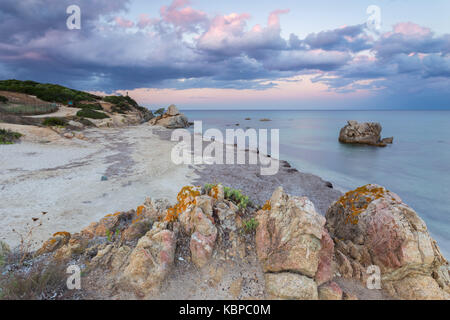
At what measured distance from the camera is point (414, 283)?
4066 millimetres

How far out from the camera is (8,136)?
19.1m

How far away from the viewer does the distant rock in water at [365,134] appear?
1385 inches

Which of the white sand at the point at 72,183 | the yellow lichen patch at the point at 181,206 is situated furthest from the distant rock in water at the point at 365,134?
the yellow lichen patch at the point at 181,206

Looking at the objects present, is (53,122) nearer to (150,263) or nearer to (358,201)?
(150,263)

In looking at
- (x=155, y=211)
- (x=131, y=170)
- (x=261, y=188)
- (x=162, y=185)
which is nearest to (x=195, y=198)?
(x=155, y=211)

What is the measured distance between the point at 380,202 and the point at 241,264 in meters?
3.78

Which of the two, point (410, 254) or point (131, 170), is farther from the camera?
point (131, 170)

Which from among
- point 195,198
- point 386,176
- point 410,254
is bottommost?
point 386,176

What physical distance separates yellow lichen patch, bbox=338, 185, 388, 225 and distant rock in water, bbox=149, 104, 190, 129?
50.9 meters

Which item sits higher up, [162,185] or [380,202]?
[380,202]

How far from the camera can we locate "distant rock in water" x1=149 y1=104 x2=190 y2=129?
53922 millimetres

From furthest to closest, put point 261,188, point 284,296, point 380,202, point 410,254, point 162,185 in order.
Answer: point 261,188, point 162,185, point 380,202, point 410,254, point 284,296

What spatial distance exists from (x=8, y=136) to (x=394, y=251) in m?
28.1

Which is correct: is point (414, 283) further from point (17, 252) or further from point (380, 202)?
point (17, 252)
